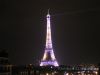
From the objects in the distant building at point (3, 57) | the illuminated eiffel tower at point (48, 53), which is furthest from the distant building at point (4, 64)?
the illuminated eiffel tower at point (48, 53)

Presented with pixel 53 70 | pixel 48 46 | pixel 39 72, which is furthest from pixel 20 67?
pixel 48 46

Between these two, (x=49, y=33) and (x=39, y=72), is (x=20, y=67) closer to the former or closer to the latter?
(x=39, y=72)

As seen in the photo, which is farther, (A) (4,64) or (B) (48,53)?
(B) (48,53)

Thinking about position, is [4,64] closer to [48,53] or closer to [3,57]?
[3,57]

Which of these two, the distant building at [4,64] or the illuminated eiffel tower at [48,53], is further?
the illuminated eiffel tower at [48,53]

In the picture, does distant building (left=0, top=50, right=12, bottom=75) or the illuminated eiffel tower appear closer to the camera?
distant building (left=0, top=50, right=12, bottom=75)

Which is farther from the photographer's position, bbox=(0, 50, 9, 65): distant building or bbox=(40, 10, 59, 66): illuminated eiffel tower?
bbox=(40, 10, 59, 66): illuminated eiffel tower

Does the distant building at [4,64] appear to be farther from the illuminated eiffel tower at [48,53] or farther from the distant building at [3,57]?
the illuminated eiffel tower at [48,53]

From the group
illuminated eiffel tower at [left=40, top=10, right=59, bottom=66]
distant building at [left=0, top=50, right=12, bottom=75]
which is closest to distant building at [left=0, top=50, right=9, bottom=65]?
distant building at [left=0, top=50, right=12, bottom=75]

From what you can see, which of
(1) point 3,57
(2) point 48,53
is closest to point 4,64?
(1) point 3,57

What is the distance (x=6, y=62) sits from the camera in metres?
56.8

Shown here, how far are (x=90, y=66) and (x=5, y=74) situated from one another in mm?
41199

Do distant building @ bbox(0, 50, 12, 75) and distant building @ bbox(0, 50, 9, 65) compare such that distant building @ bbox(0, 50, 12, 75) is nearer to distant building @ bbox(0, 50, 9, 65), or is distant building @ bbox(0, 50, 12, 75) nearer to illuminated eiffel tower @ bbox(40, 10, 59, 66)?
distant building @ bbox(0, 50, 9, 65)

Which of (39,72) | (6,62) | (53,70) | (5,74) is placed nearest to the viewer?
(5,74)
